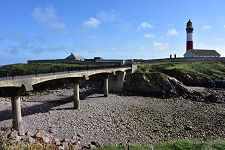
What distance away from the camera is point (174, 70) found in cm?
4597

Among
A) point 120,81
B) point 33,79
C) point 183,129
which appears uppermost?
point 33,79

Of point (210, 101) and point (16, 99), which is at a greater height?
point (16, 99)

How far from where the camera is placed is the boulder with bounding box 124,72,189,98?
34.2 meters

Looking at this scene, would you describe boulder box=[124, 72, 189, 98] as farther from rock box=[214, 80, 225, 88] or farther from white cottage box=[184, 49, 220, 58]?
white cottage box=[184, 49, 220, 58]

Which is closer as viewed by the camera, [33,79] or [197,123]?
[33,79]

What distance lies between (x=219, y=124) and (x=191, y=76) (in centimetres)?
2694

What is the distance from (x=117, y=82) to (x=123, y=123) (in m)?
20.2

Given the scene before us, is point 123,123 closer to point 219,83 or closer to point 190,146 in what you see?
point 190,146

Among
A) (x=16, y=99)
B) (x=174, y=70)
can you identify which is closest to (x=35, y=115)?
(x=16, y=99)

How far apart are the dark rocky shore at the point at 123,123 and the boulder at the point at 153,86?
20.1 feet

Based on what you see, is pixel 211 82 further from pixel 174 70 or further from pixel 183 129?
pixel 183 129

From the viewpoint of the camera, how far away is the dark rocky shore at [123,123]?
15.4m

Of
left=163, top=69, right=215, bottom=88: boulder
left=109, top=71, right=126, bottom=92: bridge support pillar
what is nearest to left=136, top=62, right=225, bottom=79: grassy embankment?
left=163, top=69, right=215, bottom=88: boulder

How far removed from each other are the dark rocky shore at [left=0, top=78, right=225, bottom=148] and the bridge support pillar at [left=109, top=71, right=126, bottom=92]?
10686 mm
